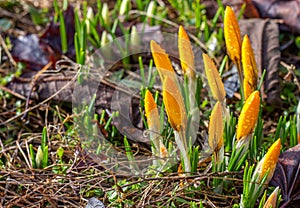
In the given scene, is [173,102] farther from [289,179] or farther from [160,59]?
[289,179]

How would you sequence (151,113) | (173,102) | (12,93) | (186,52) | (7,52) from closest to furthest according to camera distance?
(173,102), (151,113), (186,52), (12,93), (7,52)

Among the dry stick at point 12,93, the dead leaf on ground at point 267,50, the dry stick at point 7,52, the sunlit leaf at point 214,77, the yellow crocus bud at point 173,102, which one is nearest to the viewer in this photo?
the yellow crocus bud at point 173,102

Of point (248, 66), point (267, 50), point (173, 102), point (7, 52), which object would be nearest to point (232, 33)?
point (248, 66)

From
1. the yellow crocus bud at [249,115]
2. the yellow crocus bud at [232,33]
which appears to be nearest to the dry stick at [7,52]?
the yellow crocus bud at [232,33]

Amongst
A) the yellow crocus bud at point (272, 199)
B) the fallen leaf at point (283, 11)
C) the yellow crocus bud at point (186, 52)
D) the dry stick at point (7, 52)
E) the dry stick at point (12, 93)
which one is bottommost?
the yellow crocus bud at point (272, 199)

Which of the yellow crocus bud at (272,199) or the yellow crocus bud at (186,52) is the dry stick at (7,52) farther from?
the yellow crocus bud at (272,199)

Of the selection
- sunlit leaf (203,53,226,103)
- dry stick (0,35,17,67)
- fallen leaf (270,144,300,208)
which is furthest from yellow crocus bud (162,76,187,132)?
dry stick (0,35,17,67)
